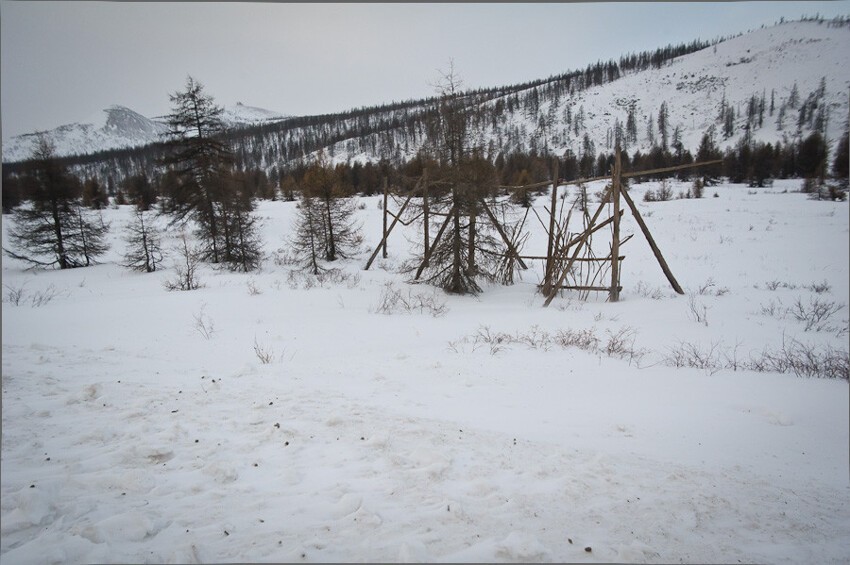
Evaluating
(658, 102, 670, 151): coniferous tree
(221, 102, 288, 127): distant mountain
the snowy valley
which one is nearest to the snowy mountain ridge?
(658, 102, 670, 151): coniferous tree

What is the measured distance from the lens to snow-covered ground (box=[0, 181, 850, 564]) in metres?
2.19

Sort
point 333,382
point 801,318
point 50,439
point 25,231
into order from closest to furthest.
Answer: point 50,439 < point 333,382 < point 801,318 < point 25,231

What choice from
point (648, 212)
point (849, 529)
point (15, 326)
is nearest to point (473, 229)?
point (849, 529)

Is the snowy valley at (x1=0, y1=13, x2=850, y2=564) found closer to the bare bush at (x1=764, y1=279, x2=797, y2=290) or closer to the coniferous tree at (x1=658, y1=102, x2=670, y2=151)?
the bare bush at (x1=764, y1=279, x2=797, y2=290)

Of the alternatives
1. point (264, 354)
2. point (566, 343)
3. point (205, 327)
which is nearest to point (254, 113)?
point (205, 327)

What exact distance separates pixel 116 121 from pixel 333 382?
409 centimetres

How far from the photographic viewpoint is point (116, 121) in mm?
4273

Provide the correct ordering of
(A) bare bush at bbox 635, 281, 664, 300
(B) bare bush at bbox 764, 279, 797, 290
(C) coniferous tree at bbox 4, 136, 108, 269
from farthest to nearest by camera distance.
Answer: (C) coniferous tree at bbox 4, 136, 108, 269 < (A) bare bush at bbox 635, 281, 664, 300 < (B) bare bush at bbox 764, 279, 797, 290

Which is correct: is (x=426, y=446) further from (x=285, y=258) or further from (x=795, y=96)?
(x=285, y=258)

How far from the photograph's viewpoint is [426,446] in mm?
3178

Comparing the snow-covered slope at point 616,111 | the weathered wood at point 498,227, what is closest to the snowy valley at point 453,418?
the weathered wood at point 498,227

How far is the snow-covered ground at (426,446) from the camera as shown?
7.20ft

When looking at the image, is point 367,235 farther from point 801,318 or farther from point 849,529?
point 849,529

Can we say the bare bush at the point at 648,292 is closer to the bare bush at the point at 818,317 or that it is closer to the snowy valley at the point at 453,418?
→ the snowy valley at the point at 453,418
